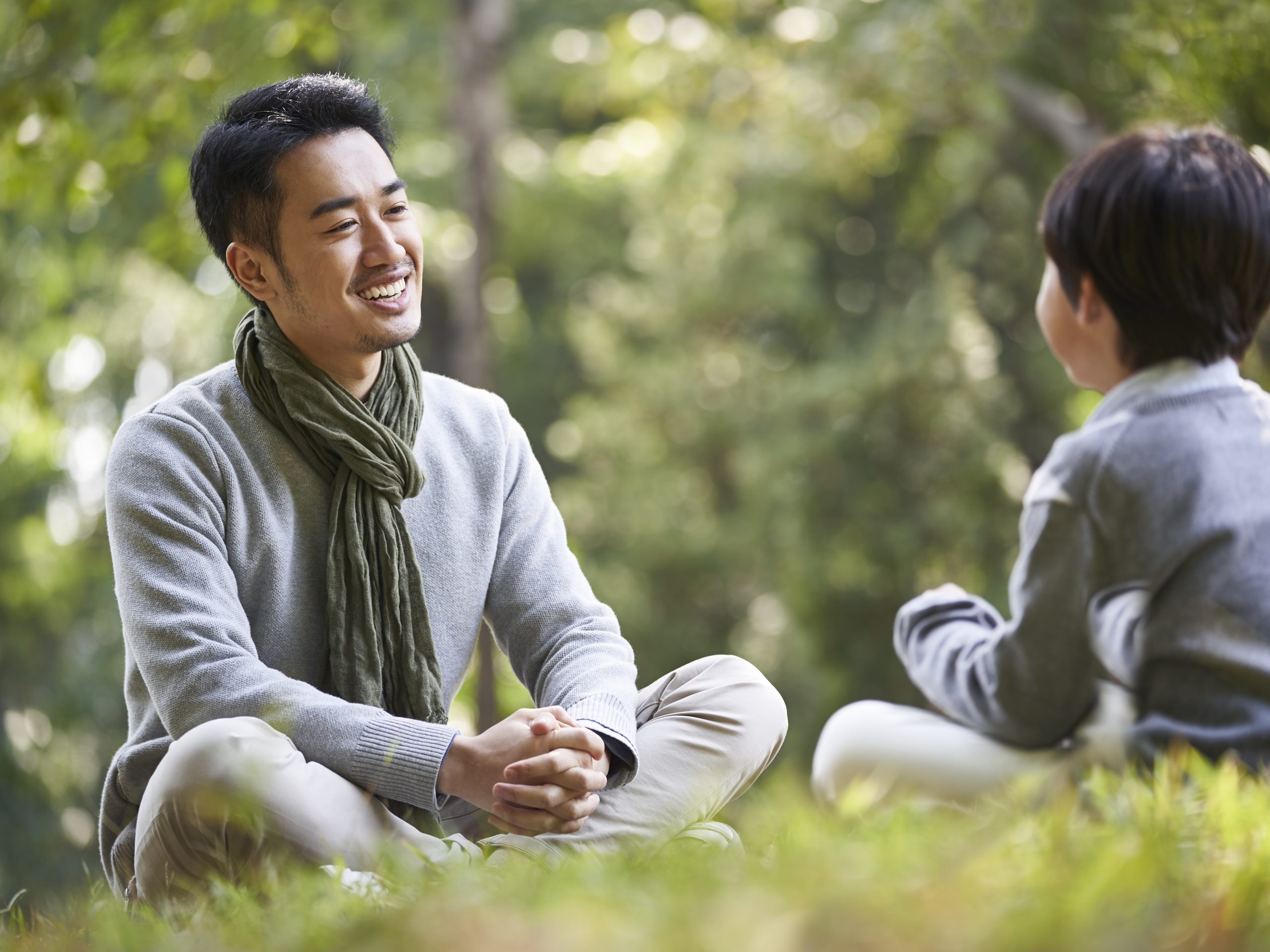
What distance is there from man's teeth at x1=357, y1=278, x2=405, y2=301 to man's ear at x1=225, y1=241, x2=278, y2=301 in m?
0.17

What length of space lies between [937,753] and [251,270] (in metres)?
1.39

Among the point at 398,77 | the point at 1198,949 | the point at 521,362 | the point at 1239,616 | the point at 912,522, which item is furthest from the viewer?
the point at 521,362

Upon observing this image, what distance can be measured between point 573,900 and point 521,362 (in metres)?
14.5

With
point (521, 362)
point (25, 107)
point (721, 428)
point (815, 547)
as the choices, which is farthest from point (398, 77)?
point (25, 107)

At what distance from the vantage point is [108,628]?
8.70 metres

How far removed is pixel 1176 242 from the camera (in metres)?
1.86

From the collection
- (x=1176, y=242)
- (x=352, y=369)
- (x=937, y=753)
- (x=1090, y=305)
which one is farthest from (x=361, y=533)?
(x=1176, y=242)

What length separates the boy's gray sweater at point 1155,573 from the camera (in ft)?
5.70

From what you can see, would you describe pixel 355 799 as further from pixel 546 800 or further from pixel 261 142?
pixel 261 142

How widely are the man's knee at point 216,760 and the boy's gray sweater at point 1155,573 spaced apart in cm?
101

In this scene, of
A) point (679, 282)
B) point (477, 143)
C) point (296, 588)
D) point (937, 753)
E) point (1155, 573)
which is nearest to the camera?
point (1155, 573)

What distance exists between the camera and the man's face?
2.24 m

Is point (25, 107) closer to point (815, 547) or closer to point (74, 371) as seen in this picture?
point (74, 371)

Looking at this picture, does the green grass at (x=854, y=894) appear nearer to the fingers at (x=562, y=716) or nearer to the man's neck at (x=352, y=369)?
the fingers at (x=562, y=716)
